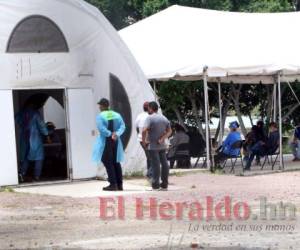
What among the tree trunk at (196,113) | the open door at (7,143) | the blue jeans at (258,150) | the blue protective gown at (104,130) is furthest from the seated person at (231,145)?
the open door at (7,143)

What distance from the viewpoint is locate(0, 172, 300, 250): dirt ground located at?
9070 millimetres

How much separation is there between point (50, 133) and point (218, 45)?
4.67 meters

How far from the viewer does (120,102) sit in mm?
17359

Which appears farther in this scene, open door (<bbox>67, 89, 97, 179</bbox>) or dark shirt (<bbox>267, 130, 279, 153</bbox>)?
dark shirt (<bbox>267, 130, 279, 153</bbox>)

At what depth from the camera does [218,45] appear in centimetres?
1977

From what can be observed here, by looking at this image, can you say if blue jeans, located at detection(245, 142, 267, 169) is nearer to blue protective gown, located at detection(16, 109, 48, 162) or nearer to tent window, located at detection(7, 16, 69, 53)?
blue protective gown, located at detection(16, 109, 48, 162)

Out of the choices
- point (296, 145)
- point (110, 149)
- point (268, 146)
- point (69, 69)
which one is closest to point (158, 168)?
point (110, 149)

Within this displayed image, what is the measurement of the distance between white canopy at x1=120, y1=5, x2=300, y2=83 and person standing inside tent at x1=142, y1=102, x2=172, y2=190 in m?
4.31

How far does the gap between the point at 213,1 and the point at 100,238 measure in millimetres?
23401

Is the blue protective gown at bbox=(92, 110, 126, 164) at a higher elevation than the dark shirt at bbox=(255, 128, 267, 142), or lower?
higher

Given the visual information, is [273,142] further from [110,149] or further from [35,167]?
[110,149]

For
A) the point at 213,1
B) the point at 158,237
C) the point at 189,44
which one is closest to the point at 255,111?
the point at 213,1

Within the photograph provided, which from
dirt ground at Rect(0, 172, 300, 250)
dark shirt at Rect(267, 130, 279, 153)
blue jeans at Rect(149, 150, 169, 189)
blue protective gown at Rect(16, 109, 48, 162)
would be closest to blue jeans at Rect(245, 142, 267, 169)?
dark shirt at Rect(267, 130, 279, 153)

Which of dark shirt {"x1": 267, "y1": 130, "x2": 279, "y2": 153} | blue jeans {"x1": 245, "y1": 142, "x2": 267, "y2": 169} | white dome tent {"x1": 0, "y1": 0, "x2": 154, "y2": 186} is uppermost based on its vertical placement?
white dome tent {"x1": 0, "y1": 0, "x2": 154, "y2": 186}
